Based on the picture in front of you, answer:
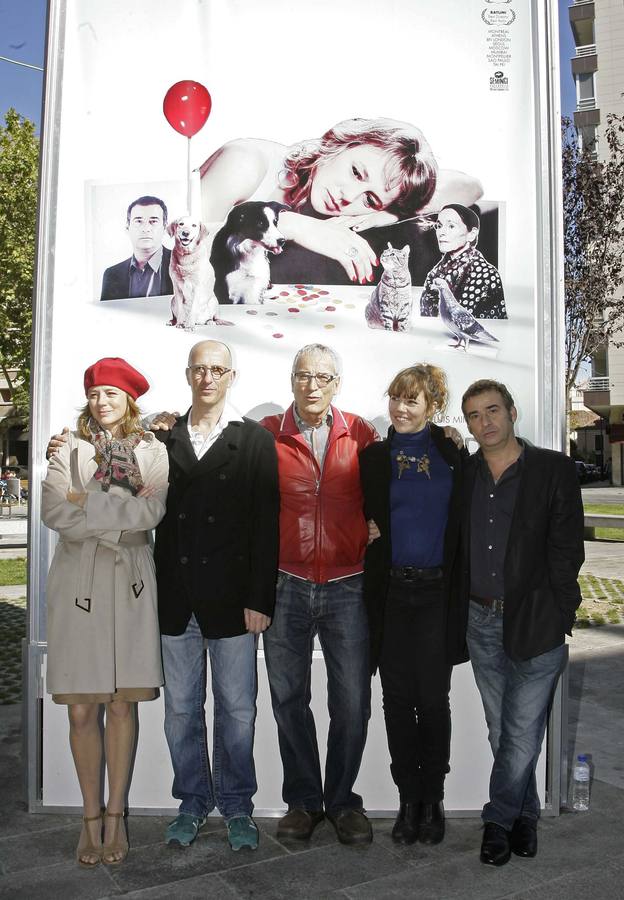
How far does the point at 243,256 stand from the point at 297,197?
38cm

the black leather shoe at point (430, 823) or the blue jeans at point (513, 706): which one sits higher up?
the blue jeans at point (513, 706)

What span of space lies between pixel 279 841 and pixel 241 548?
1.26 m

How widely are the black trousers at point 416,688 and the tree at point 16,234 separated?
20.3 metres

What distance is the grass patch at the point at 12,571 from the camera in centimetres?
1140

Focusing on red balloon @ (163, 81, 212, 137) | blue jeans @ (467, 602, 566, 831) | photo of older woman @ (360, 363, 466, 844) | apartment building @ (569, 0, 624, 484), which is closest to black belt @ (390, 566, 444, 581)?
photo of older woman @ (360, 363, 466, 844)

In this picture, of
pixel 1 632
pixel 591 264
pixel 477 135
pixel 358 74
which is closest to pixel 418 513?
pixel 477 135

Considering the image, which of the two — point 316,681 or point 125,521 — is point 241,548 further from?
point 316,681

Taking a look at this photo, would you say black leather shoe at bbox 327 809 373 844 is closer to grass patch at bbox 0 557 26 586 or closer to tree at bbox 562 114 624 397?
grass patch at bbox 0 557 26 586

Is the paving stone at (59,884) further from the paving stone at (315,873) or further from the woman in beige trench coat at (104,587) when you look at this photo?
the paving stone at (315,873)

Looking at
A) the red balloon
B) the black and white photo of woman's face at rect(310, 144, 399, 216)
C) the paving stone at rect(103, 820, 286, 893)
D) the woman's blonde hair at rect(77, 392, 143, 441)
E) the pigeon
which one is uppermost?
the red balloon


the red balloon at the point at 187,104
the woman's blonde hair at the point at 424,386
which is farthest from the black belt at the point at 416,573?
the red balloon at the point at 187,104

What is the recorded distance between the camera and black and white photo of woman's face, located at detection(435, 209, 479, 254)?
3973 mm

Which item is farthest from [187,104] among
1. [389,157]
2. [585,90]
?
[585,90]

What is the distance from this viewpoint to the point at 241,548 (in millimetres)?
3580
